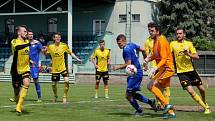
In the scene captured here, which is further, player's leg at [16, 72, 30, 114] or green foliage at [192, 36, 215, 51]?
green foliage at [192, 36, 215, 51]

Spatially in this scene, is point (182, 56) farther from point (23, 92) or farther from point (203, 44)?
point (203, 44)

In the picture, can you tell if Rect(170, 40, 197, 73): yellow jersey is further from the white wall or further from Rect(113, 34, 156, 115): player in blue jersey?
the white wall

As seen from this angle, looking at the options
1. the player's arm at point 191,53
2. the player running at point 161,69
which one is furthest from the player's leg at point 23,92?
the player's arm at point 191,53

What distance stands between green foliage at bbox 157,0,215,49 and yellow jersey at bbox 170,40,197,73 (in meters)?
32.4

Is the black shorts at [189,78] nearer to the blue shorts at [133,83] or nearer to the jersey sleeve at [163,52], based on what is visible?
the blue shorts at [133,83]

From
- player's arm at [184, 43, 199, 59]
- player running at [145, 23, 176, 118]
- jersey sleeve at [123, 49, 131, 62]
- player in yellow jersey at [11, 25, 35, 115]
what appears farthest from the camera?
player in yellow jersey at [11, 25, 35, 115]

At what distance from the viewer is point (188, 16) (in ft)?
151

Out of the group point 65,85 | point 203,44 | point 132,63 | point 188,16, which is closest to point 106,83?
point 65,85

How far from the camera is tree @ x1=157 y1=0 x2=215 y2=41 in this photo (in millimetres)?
46125

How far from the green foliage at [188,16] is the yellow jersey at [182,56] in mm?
32361

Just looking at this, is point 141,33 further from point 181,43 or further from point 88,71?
point 181,43

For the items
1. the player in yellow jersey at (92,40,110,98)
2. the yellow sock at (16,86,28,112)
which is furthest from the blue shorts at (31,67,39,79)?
the yellow sock at (16,86,28,112)

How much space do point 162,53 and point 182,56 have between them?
62.9 inches

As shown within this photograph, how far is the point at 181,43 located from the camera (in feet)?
44.3
